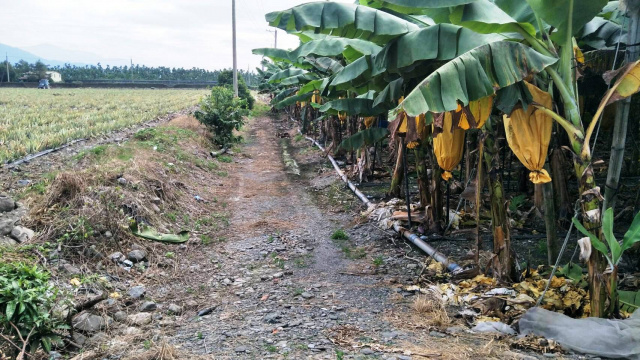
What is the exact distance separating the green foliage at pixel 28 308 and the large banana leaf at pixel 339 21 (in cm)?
352

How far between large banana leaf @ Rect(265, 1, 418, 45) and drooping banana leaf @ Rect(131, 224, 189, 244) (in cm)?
381

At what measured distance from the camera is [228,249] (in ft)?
25.3

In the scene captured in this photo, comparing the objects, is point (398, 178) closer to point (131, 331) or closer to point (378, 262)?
point (378, 262)

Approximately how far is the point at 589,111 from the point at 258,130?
19997 millimetres

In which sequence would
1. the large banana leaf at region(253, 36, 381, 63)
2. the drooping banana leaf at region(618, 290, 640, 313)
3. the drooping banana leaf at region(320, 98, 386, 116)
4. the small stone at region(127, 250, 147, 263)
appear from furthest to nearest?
1. the drooping banana leaf at region(320, 98, 386, 116)
2. the large banana leaf at region(253, 36, 381, 63)
3. the small stone at region(127, 250, 147, 263)
4. the drooping banana leaf at region(618, 290, 640, 313)

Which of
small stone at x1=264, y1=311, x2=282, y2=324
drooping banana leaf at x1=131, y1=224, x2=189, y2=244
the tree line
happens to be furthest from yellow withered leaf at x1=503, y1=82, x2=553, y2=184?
the tree line

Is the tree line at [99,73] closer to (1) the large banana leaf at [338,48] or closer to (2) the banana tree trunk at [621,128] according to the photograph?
Result: (1) the large banana leaf at [338,48]

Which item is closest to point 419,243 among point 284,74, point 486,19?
point 486,19

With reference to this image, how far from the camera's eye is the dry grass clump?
4.61m

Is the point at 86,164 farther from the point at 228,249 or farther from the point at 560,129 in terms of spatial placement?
the point at 560,129

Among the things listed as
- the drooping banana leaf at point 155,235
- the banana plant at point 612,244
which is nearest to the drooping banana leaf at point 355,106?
the drooping banana leaf at point 155,235

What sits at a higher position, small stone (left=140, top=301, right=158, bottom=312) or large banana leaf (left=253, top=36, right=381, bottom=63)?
large banana leaf (left=253, top=36, right=381, bottom=63)

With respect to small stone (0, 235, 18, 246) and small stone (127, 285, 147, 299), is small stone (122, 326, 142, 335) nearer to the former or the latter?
small stone (127, 285, 147, 299)

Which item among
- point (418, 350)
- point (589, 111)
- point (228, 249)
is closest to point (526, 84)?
point (418, 350)
